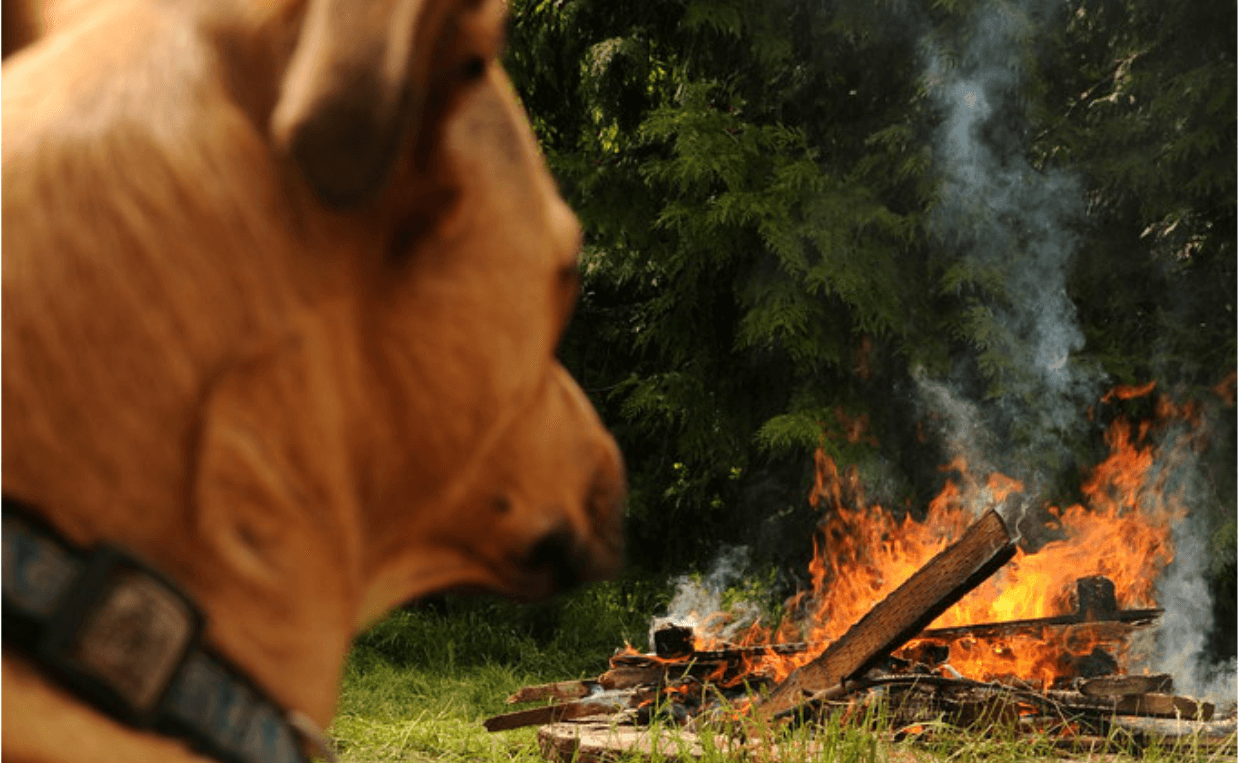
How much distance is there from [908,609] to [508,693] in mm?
3327

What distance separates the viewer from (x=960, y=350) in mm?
7961

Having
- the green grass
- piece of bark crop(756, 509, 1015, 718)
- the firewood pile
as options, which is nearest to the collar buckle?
the green grass

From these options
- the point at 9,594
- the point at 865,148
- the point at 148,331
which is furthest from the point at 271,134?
the point at 865,148

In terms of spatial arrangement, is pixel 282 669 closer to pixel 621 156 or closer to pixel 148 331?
pixel 148 331

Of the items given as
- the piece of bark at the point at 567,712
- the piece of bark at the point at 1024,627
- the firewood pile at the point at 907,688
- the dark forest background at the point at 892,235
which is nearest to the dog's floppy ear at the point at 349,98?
the firewood pile at the point at 907,688

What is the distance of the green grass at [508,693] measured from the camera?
3.61 metres

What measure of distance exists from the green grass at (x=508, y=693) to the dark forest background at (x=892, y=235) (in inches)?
29.3

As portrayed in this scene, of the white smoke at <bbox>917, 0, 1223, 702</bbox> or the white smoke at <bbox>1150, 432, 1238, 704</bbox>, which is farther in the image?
the white smoke at <bbox>917, 0, 1223, 702</bbox>

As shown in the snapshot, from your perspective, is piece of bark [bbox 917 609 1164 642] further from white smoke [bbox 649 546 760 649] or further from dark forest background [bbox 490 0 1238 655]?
white smoke [bbox 649 546 760 649]

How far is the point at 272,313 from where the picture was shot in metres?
0.49

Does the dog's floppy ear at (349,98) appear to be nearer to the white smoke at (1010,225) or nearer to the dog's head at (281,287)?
the dog's head at (281,287)

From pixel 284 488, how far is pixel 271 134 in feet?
0.43

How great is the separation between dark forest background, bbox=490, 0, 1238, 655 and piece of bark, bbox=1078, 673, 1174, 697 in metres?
2.63

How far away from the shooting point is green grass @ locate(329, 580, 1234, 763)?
3613mm
